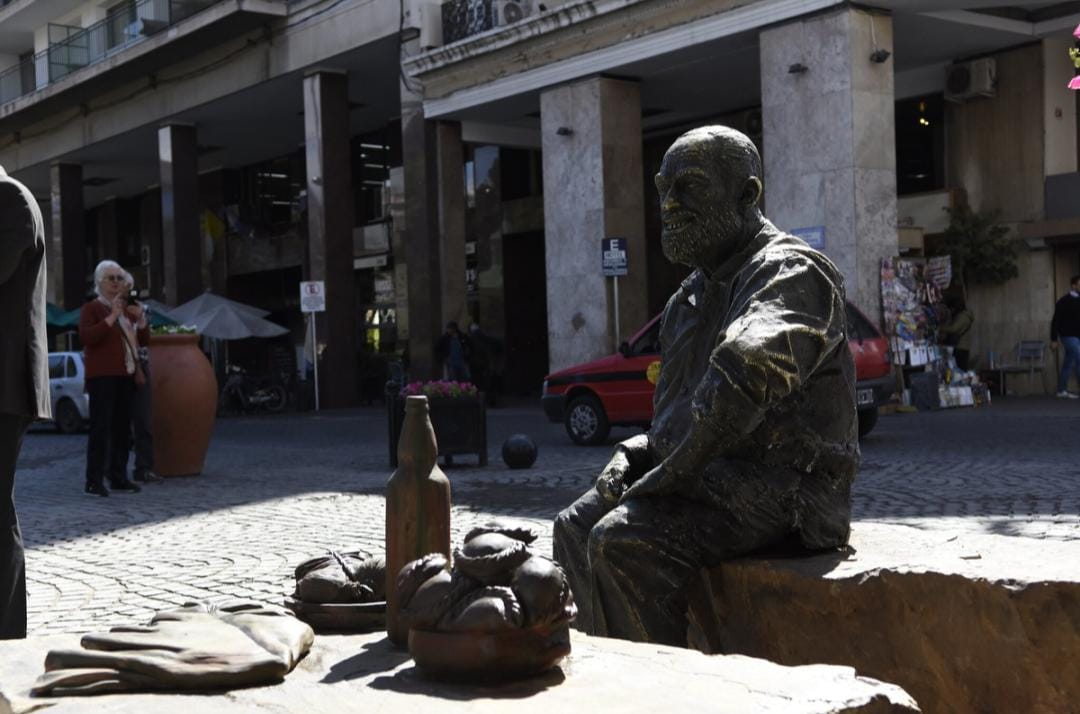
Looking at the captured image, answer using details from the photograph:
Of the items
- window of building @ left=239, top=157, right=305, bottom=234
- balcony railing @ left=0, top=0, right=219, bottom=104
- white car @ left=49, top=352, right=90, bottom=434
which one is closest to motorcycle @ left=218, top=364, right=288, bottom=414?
white car @ left=49, top=352, right=90, bottom=434

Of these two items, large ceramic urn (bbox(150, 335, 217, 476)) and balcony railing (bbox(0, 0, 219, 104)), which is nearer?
large ceramic urn (bbox(150, 335, 217, 476))

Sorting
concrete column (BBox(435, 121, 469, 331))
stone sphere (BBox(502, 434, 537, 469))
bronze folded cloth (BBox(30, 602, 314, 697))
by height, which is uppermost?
concrete column (BBox(435, 121, 469, 331))

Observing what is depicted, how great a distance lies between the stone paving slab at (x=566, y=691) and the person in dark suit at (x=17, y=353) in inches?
76.5

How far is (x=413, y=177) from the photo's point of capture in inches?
966

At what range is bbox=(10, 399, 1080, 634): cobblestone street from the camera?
6488 millimetres

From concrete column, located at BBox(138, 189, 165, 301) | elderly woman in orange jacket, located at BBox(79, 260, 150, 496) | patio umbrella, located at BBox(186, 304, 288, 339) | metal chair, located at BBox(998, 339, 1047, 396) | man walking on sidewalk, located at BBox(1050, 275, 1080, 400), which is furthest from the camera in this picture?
concrete column, located at BBox(138, 189, 165, 301)

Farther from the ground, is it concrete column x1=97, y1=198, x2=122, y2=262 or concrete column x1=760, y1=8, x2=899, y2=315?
concrete column x1=97, y1=198, x2=122, y2=262

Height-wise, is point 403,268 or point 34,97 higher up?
point 34,97

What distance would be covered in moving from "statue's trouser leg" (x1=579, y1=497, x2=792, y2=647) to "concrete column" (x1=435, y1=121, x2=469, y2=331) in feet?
68.6

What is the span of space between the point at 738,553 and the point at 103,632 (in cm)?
165

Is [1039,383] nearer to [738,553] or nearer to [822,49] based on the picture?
[822,49]

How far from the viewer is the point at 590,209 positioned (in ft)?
68.6

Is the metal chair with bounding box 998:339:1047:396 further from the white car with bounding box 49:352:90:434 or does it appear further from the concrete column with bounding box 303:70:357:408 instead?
the white car with bounding box 49:352:90:434

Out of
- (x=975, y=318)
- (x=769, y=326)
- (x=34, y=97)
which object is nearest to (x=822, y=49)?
(x=975, y=318)
